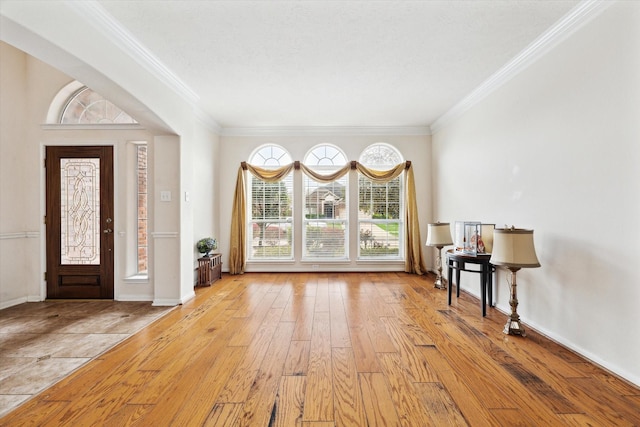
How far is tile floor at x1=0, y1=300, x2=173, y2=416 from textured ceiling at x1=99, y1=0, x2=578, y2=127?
2883 millimetres

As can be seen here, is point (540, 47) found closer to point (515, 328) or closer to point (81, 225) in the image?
point (515, 328)

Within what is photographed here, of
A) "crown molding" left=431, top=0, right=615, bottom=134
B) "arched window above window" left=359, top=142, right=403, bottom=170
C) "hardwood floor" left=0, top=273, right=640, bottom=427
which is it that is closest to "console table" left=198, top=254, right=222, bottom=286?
"hardwood floor" left=0, top=273, right=640, bottom=427

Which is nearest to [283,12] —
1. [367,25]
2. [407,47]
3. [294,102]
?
[367,25]

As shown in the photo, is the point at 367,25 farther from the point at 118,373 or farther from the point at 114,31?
the point at 118,373

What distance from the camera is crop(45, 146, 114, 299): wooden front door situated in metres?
4.30

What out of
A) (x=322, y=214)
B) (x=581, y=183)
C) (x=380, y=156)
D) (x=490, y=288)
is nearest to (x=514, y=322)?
(x=490, y=288)

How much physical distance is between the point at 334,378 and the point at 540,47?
11.7 feet

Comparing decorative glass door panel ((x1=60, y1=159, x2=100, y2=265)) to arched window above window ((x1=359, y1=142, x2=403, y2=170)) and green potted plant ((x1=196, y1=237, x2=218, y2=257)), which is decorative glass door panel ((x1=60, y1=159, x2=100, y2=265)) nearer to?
green potted plant ((x1=196, y1=237, x2=218, y2=257))

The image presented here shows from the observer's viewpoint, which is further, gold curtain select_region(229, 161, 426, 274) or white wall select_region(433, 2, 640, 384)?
gold curtain select_region(229, 161, 426, 274)

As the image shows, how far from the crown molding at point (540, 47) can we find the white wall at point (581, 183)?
70 millimetres

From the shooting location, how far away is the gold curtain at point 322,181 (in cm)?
595

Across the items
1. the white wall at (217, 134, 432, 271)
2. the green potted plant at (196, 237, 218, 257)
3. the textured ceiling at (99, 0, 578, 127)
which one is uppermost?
the textured ceiling at (99, 0, 578, 127)

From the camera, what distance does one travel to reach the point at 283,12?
8.41 ft

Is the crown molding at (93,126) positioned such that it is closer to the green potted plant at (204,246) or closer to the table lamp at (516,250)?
the green potted plant at (204,246)
